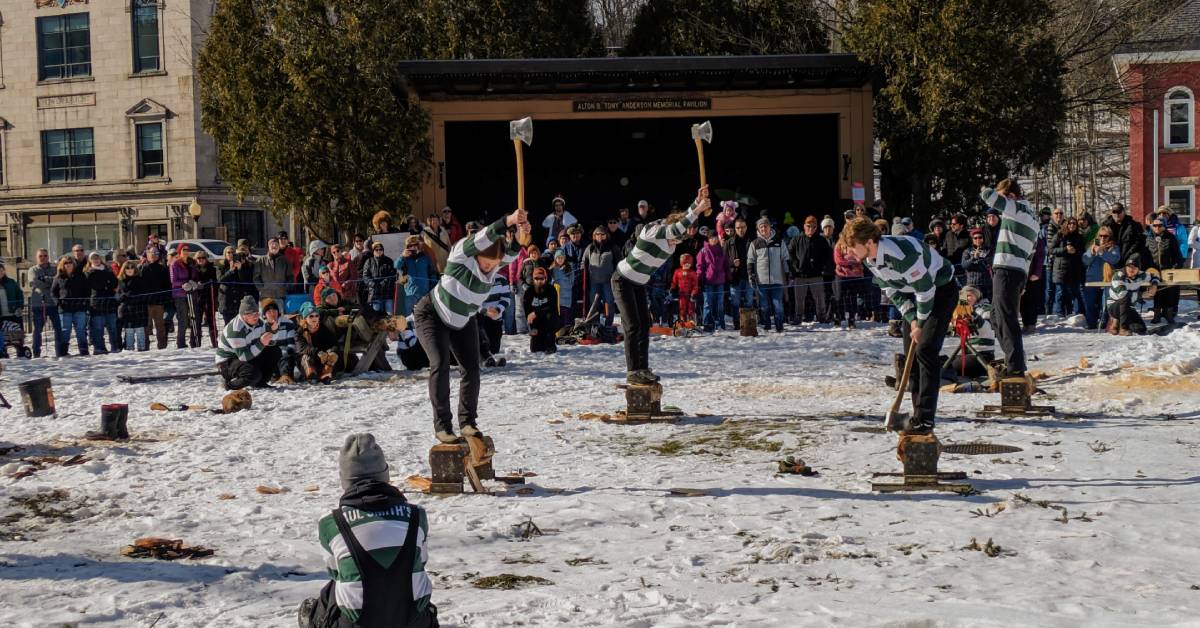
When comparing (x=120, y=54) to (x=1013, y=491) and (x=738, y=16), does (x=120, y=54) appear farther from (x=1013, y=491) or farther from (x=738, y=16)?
(x=1013, y=491)

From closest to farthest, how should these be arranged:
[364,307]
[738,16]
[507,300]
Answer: [364,307]
[507,300]
[738,16]

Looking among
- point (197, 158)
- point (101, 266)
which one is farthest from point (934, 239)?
point (197, 158)

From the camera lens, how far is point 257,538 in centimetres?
777

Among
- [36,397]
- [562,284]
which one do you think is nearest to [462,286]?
[36,397]

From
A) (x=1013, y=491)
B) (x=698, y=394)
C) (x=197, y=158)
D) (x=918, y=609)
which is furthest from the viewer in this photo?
(x=197, y=158)

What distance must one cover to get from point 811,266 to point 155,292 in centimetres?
1007

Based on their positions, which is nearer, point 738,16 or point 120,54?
point 738,16

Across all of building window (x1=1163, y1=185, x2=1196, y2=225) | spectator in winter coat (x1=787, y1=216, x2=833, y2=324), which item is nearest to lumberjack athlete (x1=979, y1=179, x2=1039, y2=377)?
spectator in winter coat (x1=787, y1=216, x2=833, y2=324)

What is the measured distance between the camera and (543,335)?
17.4 meters

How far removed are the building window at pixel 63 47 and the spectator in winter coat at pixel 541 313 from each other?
96.8 ft

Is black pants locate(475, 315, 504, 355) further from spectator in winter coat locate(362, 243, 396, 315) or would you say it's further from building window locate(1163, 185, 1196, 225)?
building window locate(1163, 185, 1196, 225)

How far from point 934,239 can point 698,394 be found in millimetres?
6998

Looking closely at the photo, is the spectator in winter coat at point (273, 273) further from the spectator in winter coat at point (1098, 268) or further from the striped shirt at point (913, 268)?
the striped shirt at point (913, 268)

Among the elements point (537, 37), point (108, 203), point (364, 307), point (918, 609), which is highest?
point (537, 37)
